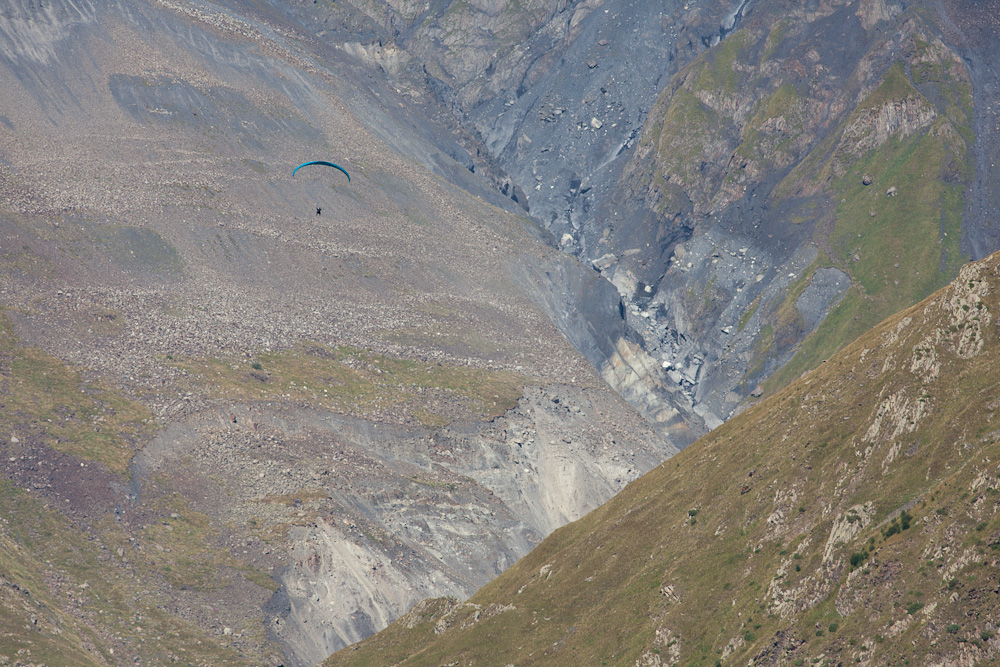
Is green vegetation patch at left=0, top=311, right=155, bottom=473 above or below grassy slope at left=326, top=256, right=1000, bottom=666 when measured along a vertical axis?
above

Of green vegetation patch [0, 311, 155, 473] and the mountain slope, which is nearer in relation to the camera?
the mountain slope

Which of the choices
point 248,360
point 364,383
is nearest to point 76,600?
point 248,360

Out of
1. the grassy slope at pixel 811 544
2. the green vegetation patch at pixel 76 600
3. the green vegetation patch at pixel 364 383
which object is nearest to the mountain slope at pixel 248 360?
the green vegetation patch at pixel 76 600

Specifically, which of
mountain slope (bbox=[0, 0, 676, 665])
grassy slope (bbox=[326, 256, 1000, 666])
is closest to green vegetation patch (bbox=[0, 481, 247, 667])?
Answer: mountain slope (bbox=[0, 0, 676, 665])

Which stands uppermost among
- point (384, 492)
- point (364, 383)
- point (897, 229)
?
point (364, 383)

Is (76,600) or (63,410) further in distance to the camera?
(63,410)

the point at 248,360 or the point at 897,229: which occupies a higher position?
the point at 248,360

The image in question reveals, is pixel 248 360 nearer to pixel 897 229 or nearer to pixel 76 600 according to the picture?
pixel 76 600

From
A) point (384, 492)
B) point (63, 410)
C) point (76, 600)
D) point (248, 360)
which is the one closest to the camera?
point (76, 600)

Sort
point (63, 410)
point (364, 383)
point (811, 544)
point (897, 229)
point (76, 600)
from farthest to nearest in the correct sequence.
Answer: point (897, 229) < point (364, 383) < point (63, 410) < point (76, 600) < point (811, 544)

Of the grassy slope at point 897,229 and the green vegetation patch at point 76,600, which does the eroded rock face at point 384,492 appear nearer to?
the green vegetation patch at point 76,600

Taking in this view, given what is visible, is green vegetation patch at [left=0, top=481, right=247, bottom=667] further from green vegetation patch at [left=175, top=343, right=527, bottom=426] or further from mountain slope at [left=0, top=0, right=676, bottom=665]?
green vegetation patch at [left=175, top=343, right=527, bottom=426]
